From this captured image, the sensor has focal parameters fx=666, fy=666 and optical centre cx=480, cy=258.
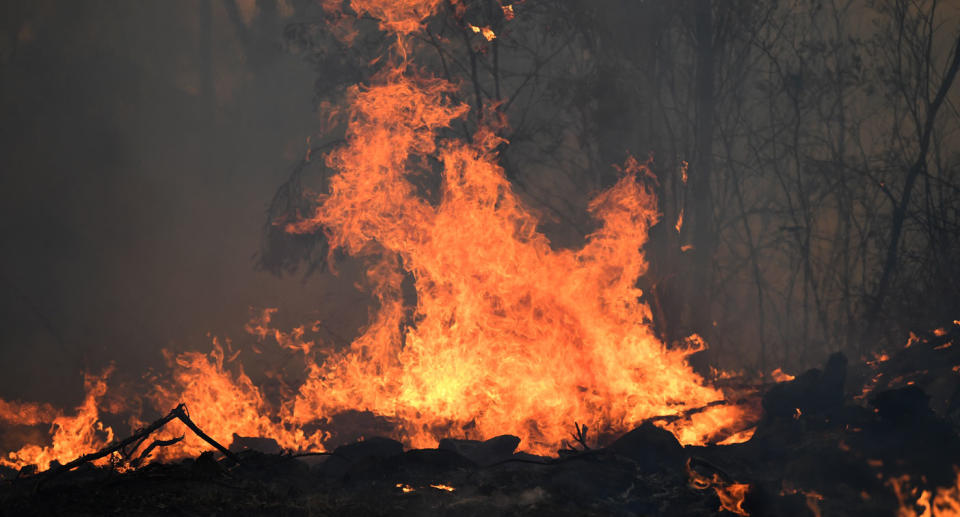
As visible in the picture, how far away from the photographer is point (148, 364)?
16.3 metres

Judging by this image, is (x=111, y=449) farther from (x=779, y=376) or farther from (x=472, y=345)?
(x=779, y=376)

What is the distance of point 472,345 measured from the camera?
26.1ft

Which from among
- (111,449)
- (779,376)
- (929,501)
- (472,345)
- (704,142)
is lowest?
(929,501)

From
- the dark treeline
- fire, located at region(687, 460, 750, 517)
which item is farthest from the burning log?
the dark treeline

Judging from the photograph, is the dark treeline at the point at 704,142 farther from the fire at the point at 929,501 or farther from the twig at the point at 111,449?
the twig at the point at 111,449

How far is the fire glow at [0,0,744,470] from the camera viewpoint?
756cm

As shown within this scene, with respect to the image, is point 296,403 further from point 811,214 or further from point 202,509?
point 811,214

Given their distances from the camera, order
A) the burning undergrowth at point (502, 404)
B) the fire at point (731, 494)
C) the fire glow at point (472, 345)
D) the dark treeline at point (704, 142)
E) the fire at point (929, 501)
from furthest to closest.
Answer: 1. the dark treeline at point (704, 142)
2. the fire glow at point (472, 345)
3. the burning undergrowth at point (502, 404)
4. the fire at point (929, 501)
5. the fire at point (731, 494)

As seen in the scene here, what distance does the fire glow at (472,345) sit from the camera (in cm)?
756

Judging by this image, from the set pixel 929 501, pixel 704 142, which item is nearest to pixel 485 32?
pixel 704 142

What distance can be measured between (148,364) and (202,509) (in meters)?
14.1

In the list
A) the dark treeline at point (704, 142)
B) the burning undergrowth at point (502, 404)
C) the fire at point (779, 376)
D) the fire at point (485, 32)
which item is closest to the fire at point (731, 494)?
the burning undergrowth at point (502, 404)

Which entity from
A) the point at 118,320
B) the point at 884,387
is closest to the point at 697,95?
the point at 884,387

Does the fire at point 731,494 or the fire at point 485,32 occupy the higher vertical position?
the fire at point 485,32
